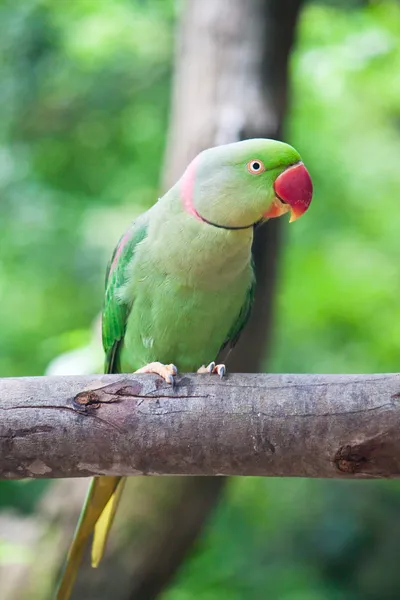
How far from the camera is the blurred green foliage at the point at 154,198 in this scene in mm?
3803

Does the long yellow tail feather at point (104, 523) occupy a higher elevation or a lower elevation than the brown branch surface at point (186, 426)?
lower

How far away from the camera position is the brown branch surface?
1.43m

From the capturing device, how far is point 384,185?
167 inches

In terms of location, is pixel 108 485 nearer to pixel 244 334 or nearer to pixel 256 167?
pixel 256 167

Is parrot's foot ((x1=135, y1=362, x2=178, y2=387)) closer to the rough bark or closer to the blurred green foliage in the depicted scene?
the rough bark

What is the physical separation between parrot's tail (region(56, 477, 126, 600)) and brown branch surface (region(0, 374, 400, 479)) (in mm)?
452

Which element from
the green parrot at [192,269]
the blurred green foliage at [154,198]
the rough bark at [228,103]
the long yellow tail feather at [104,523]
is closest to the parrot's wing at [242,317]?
the green parrot at [192,269]

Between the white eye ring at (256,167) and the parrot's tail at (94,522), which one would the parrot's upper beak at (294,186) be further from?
the parrot's tail at (94,522)

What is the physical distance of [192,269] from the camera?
1.80 metres

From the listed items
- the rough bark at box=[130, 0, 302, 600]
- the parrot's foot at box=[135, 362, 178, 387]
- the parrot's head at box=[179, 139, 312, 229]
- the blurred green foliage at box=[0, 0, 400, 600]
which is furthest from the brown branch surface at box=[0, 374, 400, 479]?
the blurred green foliage at box=[0, 0, 400, 600]

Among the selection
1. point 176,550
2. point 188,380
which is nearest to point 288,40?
point 188,380

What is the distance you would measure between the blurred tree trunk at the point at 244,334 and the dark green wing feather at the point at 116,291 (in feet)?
2.68

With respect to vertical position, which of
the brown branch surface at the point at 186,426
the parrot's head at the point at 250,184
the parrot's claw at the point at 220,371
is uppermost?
the parrot's head at the point at 250,184

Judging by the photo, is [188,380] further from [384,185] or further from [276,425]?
[384,185]
